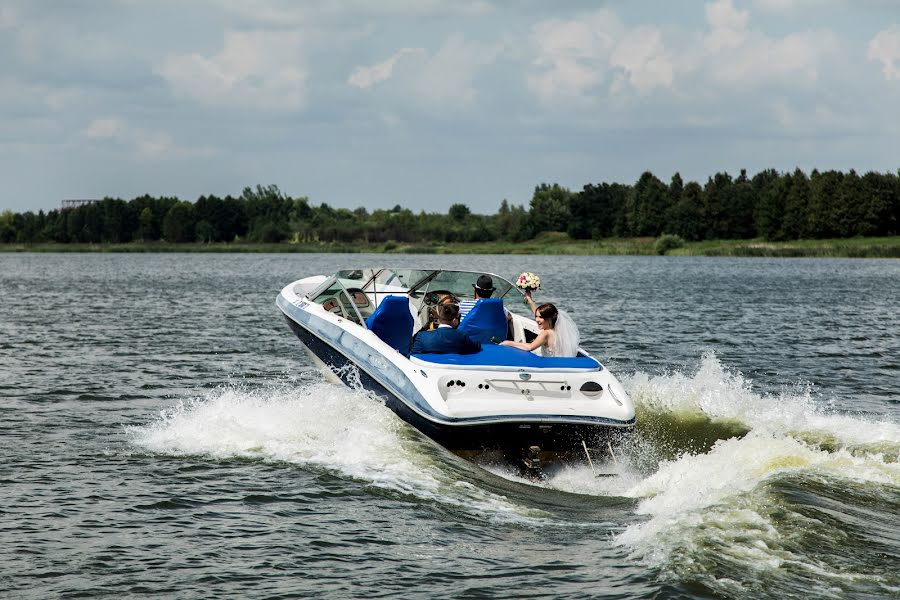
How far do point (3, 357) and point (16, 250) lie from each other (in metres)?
165

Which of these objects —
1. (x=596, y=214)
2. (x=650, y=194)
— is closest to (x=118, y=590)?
(x=650, y=194)

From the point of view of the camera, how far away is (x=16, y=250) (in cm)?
17375

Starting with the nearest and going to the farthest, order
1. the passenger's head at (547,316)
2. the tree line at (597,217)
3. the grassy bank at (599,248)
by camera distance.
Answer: the passenger's head at (547,316), the grassy bank at (599,248), the tree line at (597,217)

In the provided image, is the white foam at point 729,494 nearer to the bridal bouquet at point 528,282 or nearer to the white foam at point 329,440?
the white foam at point 329,440

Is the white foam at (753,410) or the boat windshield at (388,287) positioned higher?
the boat windshield at (388,287)

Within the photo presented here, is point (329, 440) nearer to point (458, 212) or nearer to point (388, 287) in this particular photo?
point (388, 287)

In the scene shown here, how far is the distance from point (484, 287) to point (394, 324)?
144cm

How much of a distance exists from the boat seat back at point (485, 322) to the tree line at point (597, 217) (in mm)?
117407

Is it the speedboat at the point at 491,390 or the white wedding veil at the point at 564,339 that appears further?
the white wedding veil at the point at 564,339

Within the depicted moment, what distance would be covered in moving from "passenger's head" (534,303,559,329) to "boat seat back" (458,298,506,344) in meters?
0.81

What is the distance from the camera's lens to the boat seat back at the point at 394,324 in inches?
501

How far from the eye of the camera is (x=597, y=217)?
534 ft

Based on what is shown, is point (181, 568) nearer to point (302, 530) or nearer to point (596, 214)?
point (302, 530)


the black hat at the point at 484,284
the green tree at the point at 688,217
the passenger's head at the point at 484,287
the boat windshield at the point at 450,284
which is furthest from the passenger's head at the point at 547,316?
the green tree at the point at 688,217
